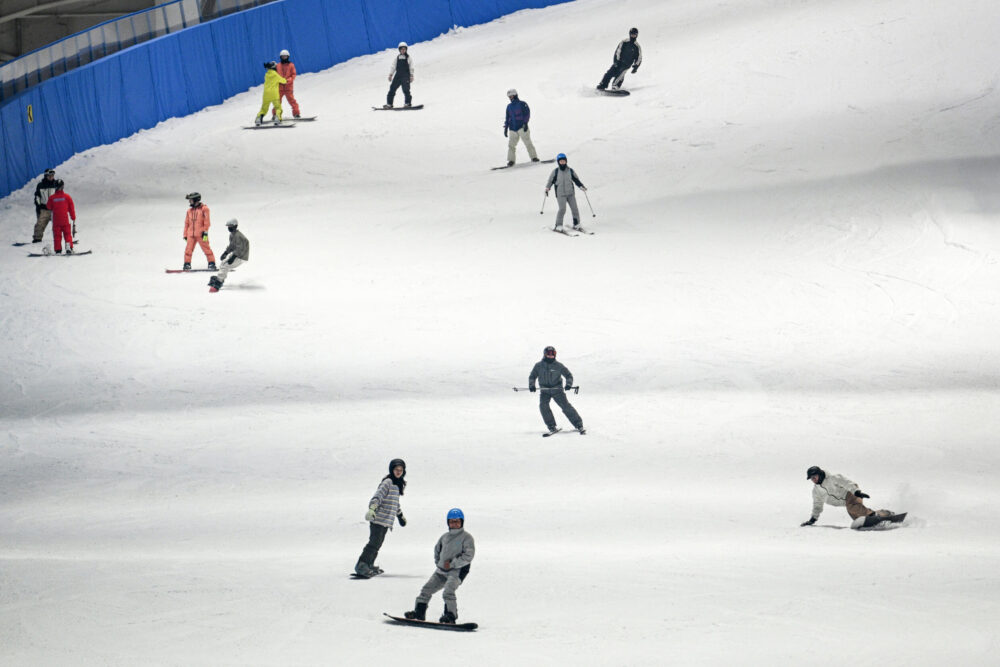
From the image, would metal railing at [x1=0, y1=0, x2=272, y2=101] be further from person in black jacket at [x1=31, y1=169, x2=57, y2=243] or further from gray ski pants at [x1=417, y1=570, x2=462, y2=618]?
gray ski pants at [x1=417, y1=570, x2=462, y2=618]

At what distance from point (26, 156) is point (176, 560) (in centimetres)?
1730

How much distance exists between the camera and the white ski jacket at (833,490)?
13.1m

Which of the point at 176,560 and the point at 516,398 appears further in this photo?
the point at 516,398

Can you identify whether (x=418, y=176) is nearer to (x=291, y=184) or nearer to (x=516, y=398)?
(x=291, y=184)

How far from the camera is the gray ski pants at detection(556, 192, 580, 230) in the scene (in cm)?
2266

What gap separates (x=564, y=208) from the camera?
23.0 meters

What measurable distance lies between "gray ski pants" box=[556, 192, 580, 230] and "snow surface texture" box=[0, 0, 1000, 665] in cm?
50

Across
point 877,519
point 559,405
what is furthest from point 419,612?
point 559,405

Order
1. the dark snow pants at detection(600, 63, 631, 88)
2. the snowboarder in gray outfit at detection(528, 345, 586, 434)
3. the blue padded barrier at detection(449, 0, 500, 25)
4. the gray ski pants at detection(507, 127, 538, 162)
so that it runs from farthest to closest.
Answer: the blue padded barrier at detection(449, 0, 500, 25), the dark snow pants at detection(600, 63, 631, 88), the gray ski pants at detection(507, 127, 538, 162), the snowboarder in gray outfit at detection(528, 345, 586, 434)

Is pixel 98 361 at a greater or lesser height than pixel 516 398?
greater

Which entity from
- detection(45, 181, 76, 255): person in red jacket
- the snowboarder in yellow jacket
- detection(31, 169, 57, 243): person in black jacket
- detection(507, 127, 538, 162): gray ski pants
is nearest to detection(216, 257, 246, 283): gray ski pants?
detection(45, 181, 76, 255): person in red jacket

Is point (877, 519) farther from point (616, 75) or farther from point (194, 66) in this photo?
point (194, 66)

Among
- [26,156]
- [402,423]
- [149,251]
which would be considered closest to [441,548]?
[402,423]

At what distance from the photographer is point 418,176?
2686 cm
